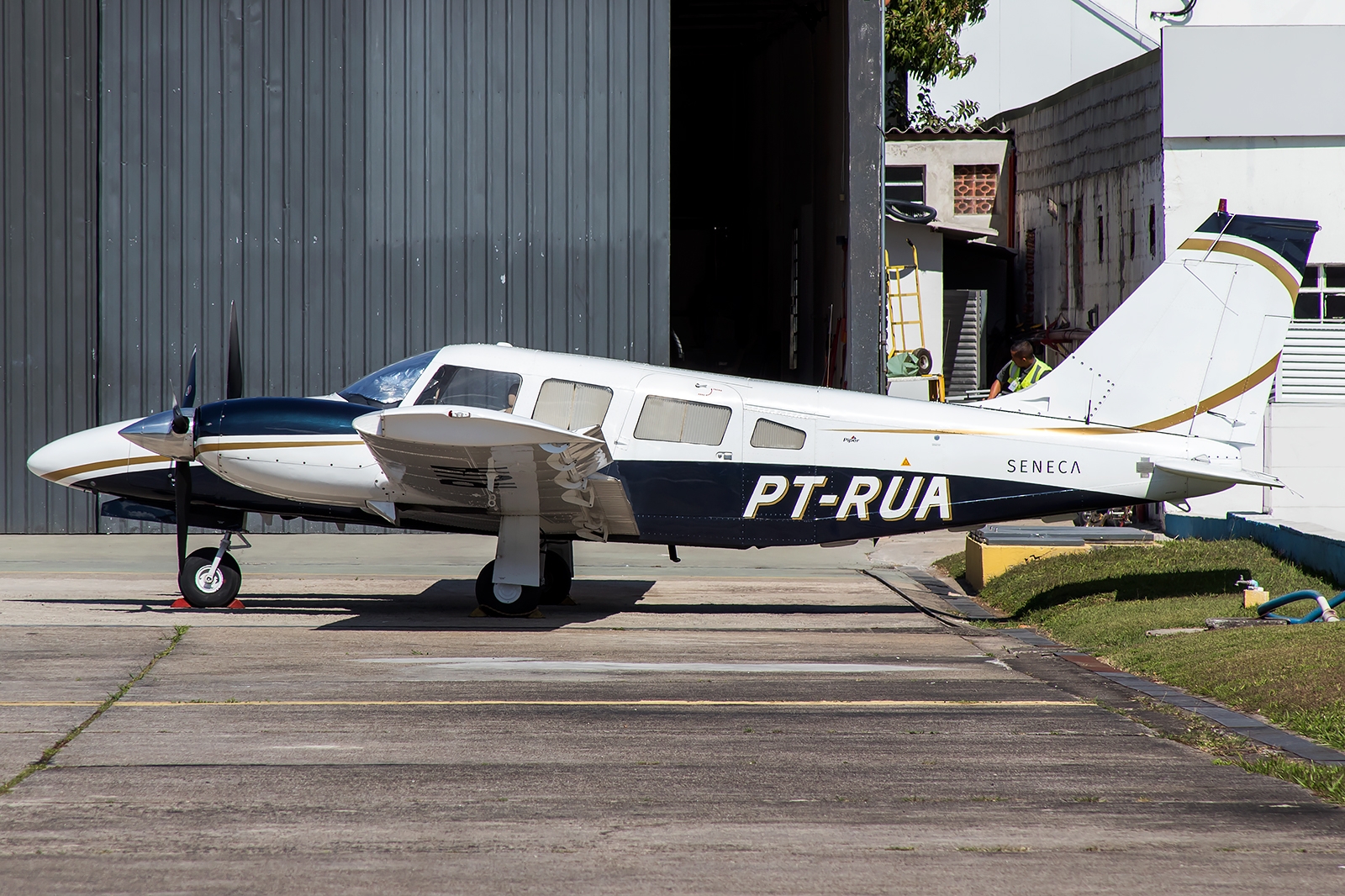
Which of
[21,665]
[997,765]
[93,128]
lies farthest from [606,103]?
[997,765]

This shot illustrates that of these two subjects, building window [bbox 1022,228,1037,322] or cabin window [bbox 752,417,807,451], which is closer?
cabin window [bbox 752,417,807,451]

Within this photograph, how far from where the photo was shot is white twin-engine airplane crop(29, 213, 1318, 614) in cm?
1059

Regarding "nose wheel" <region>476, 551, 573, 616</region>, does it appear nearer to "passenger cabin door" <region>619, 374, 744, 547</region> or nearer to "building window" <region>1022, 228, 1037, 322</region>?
"passenger cabin door" <region>619, 374, 744, 547</region>

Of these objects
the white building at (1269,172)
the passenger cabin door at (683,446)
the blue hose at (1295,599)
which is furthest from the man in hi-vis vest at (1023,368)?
the blue hose at (1295,599)

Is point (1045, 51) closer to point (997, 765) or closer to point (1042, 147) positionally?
point (1042, 147)

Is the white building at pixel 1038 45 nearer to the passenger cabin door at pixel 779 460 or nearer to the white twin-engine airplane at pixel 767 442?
the white twin-engine airplane at pixel 767 442

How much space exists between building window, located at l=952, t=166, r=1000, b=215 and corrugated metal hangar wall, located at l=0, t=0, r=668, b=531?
10.0 m

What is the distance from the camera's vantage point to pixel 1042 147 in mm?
23547

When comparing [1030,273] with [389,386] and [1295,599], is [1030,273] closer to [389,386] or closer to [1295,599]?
[1295,599]

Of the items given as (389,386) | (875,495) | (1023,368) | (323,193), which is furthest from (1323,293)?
(323,193)

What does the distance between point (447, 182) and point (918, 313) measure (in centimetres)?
905

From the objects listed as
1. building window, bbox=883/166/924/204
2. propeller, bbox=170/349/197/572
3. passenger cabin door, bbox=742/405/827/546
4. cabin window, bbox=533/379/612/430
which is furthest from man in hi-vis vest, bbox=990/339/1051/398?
building window, bbox=883/166/924/204

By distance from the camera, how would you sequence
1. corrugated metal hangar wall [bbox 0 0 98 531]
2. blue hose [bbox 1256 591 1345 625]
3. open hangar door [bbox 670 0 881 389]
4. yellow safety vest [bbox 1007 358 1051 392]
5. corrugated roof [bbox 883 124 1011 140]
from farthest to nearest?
corrugated roof [bbox 883 124 1011 140], open hangar door [bbox 670 0 881 389], corrugated metal hangar wall [bbox 0 0 98 531], yellow safety vest [bbox 1007 358 1051 392], blue hose [bbox 1256 591 1345 625]

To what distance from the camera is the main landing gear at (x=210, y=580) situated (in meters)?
11.3
